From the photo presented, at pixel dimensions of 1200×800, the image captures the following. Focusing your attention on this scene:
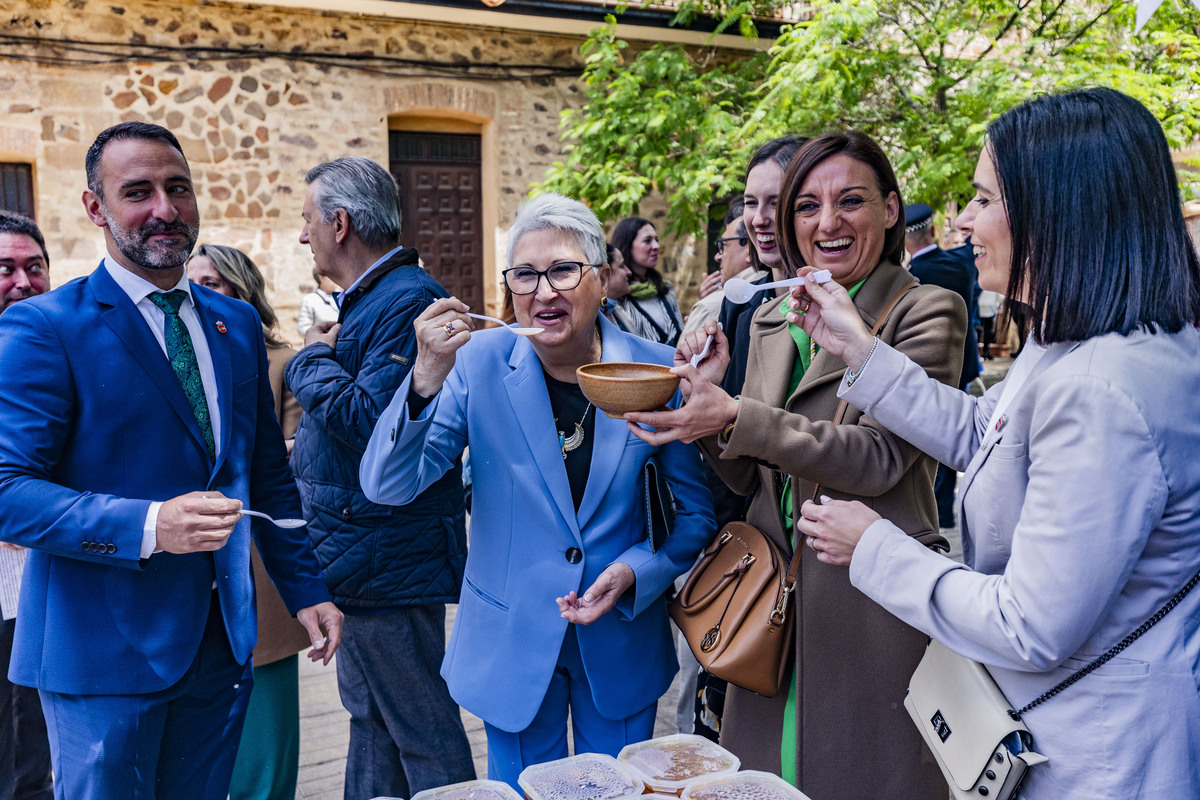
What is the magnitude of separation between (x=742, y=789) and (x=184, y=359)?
160 cm

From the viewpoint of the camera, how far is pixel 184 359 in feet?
7.20

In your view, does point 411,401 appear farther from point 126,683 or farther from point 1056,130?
point 1056,130

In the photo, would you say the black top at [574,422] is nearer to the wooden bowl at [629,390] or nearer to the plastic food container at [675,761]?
the wooden bowl at [629,390]

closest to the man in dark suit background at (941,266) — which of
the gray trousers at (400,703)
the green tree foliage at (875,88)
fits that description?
the green tree foliage at (875,88)

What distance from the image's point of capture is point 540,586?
2146 millimetres

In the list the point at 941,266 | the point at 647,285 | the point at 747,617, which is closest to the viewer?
the point at 747,617

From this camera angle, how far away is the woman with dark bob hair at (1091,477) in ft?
4.23

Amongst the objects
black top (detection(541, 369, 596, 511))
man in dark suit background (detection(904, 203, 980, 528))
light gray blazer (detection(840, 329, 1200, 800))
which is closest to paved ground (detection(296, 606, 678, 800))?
black top (detection(541, 369, 596, 511))

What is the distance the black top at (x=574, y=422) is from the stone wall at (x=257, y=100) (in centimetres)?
787

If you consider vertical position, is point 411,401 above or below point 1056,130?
below

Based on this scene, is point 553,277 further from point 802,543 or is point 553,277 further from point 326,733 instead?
point 326,733

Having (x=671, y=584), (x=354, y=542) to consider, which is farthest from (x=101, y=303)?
(x=671, y=584)

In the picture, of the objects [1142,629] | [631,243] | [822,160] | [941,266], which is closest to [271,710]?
[822,160]

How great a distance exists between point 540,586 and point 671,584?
1.11 ft
